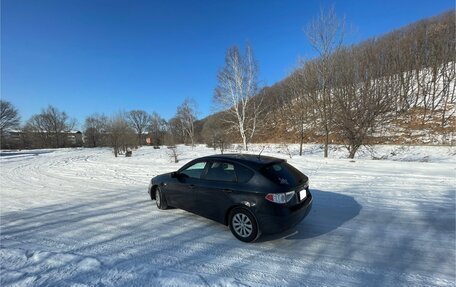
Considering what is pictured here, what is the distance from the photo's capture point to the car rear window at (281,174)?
15.0ft

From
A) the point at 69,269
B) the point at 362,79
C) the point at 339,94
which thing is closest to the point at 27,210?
the point at 69,269

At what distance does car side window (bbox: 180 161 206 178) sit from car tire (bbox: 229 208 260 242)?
1.28 metres

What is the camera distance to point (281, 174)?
4.77 m

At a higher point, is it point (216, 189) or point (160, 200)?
point (216, 189)

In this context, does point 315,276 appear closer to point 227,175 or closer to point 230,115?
point 227,175

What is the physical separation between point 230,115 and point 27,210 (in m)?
24.5

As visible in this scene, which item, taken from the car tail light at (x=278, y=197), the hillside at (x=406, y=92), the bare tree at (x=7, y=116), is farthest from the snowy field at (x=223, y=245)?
the bare tree at (x=7, y=116)

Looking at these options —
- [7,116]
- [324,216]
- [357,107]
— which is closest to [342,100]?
[357,107]

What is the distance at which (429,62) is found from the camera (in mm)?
49906

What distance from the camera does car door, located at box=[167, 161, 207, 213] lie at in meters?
5.55

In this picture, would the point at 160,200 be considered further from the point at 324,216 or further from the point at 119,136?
the point at 119,136

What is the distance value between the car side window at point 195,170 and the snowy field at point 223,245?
1084 millimetres

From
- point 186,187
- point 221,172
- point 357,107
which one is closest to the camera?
point 221,172

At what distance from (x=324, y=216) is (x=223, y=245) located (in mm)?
2777
